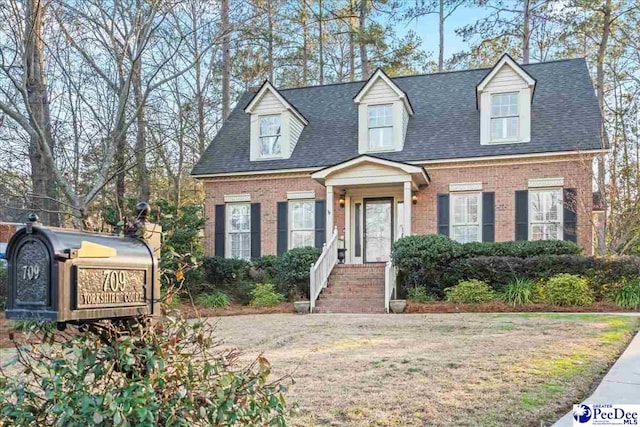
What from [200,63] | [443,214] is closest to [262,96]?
[200,63]

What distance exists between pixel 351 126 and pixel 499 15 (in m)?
11.0

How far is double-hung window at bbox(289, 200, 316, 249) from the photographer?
17.0 m

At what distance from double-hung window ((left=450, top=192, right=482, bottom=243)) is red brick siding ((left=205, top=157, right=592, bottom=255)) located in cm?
44

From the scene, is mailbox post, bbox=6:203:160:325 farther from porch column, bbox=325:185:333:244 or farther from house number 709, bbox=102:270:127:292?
porch column, bbox=325:185:333:244

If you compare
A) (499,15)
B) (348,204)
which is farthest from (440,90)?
(499,15)

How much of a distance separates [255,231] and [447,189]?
614 cm

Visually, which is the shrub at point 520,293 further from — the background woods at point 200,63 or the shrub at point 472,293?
the background woods at point 200,63

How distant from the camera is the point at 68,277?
6.37 ft

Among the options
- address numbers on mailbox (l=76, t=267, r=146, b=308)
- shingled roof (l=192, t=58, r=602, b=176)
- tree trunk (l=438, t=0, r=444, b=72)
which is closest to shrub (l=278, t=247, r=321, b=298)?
shingled roof (l=192, t=58, r=602, b=176)

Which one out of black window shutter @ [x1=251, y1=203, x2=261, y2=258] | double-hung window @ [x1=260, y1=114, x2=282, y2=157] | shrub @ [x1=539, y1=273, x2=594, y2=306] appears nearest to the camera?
shrub @ [x1=539, y1=273, x2=594, y2=306]

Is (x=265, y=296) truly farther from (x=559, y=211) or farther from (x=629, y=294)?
(x=629, y=294)

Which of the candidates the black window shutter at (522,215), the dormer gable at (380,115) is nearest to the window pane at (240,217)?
the dormer gable at (380,115)

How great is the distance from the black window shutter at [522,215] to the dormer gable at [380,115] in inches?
149

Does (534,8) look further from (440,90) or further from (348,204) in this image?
(348,204)
